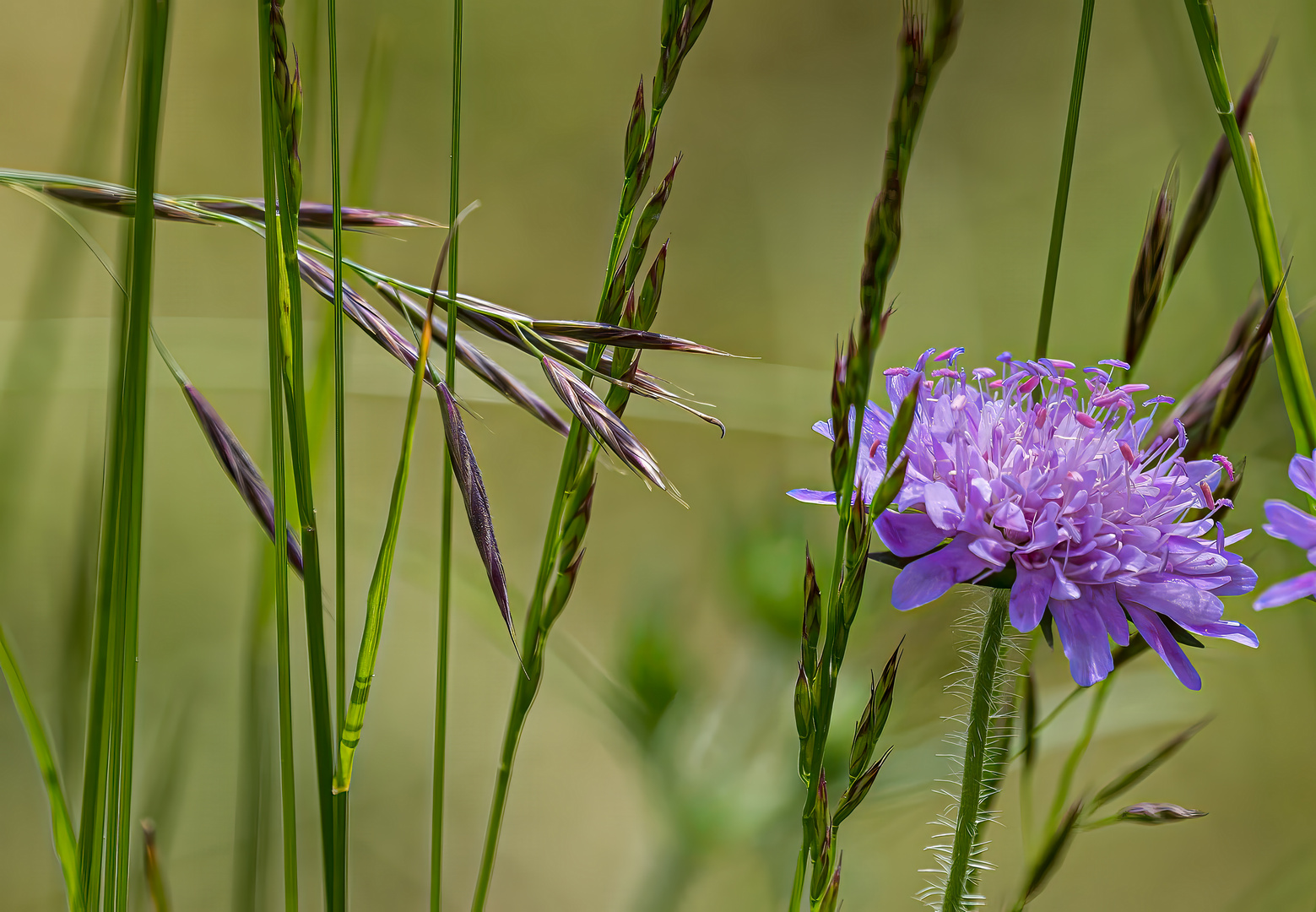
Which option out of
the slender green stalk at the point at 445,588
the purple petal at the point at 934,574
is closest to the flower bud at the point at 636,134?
the slender green stalk at the point at 445,588

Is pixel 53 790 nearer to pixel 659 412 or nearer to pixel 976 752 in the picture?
pixel 976 752

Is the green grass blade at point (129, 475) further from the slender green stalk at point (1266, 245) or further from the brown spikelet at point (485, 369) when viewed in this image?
the slender green stalk at point (1266, 245)

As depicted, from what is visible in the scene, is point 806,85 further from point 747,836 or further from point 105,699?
point 105,699

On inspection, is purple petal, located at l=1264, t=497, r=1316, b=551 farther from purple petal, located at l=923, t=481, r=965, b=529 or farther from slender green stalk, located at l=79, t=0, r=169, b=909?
slender green stalk, located at l=79, t=0, r=169, b=909

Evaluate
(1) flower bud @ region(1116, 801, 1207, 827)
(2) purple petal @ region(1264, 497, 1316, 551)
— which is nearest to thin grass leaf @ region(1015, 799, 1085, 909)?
(1) flower bud @ region(1116, 801, 1207, 827)

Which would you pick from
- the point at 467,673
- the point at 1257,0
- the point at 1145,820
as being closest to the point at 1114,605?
the point at 1145,820

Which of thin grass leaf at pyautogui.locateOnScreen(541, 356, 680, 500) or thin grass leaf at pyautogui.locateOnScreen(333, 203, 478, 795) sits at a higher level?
thin grass leaf at pyautogui.locateOnScreen(541, 356, 680, 500)
